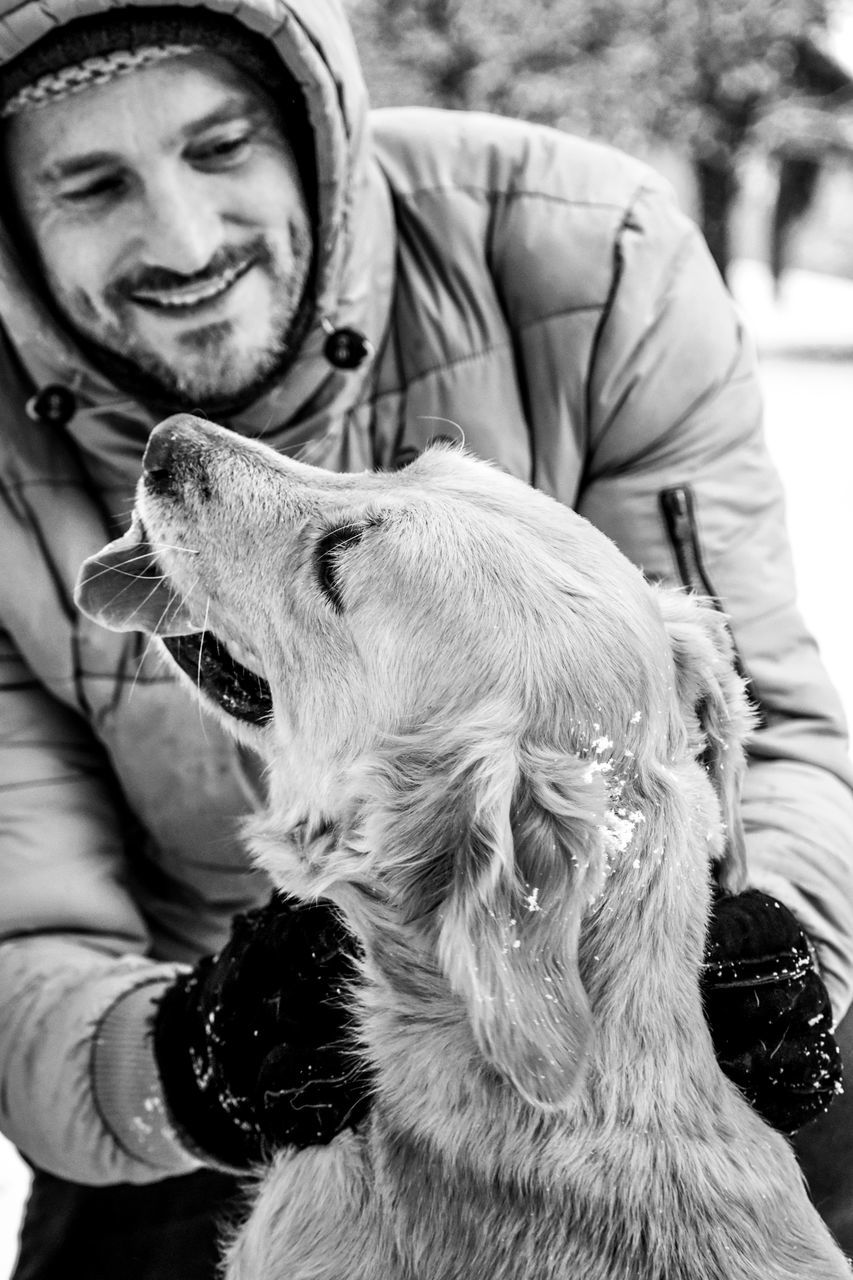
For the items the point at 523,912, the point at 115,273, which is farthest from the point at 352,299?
the point at 523,912

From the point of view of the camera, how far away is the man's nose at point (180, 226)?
2.36 m

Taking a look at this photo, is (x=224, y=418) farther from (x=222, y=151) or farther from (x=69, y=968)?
(x=69, y=968)

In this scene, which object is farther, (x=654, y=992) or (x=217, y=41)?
(x=217, y=41)

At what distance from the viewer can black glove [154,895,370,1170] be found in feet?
6.59

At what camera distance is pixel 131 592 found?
235 centimetres

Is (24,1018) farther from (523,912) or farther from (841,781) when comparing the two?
(841,781)

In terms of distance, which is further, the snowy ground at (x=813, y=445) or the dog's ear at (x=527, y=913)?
the snowy ground at (x=813, y=445)

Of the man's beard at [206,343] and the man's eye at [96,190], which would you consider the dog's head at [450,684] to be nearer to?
the man's beard at [206,343]

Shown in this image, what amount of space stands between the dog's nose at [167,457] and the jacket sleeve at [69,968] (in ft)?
2.35

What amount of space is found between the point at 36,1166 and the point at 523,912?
→ 1624mm

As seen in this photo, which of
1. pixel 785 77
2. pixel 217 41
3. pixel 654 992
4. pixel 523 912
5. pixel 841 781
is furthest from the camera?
pixel 785 77

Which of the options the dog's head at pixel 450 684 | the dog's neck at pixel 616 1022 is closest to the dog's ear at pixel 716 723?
the dog's head at pixel 450 684

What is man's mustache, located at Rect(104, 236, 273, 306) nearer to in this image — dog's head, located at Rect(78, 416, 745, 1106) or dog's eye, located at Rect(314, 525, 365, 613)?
dog's head, located at Rect(78, 416, 745, 1106)

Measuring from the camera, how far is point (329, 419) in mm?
2643
